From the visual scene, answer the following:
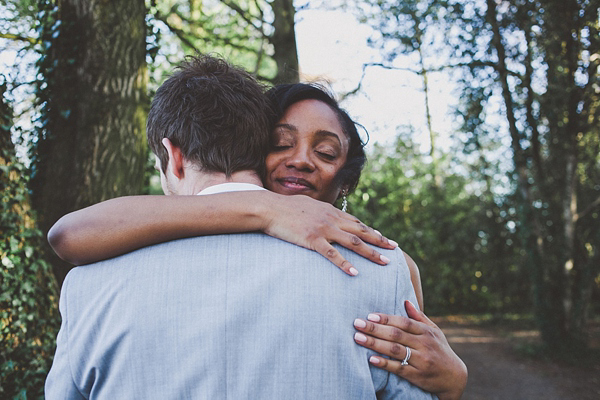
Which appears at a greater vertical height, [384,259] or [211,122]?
[211,122]

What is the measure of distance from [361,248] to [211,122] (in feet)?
2.10

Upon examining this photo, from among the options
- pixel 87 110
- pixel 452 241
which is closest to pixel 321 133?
pixel 87 110

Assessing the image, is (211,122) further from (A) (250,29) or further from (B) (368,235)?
(A) (250,29)

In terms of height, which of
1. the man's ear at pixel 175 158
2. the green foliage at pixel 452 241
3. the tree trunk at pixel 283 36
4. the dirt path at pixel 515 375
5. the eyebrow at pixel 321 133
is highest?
the tree trunk at pixel 283 36

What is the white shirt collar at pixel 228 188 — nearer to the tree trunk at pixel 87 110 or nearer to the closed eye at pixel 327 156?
the closed eye at pixel 327 156

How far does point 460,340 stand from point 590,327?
3027 millimetres

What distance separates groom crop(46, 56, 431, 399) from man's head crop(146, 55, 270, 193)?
1.01 feet

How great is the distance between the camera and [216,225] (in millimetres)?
1364

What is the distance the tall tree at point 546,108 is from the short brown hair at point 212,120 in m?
6.57

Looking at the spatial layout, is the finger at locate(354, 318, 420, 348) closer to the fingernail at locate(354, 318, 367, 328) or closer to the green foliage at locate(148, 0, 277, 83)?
the fingernail at locate(354, 318, 367, 328)

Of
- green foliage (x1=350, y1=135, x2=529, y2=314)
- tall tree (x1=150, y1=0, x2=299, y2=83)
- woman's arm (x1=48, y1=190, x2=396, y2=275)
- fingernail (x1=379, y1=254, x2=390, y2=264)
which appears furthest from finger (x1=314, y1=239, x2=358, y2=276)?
green foliage (x1=350, y1=135, x2=529, y2=314)

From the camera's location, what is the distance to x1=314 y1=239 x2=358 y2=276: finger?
1.33 metres

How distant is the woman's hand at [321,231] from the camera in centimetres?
135

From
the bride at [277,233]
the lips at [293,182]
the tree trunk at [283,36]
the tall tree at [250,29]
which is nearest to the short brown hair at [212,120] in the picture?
the bride at [277,233]
